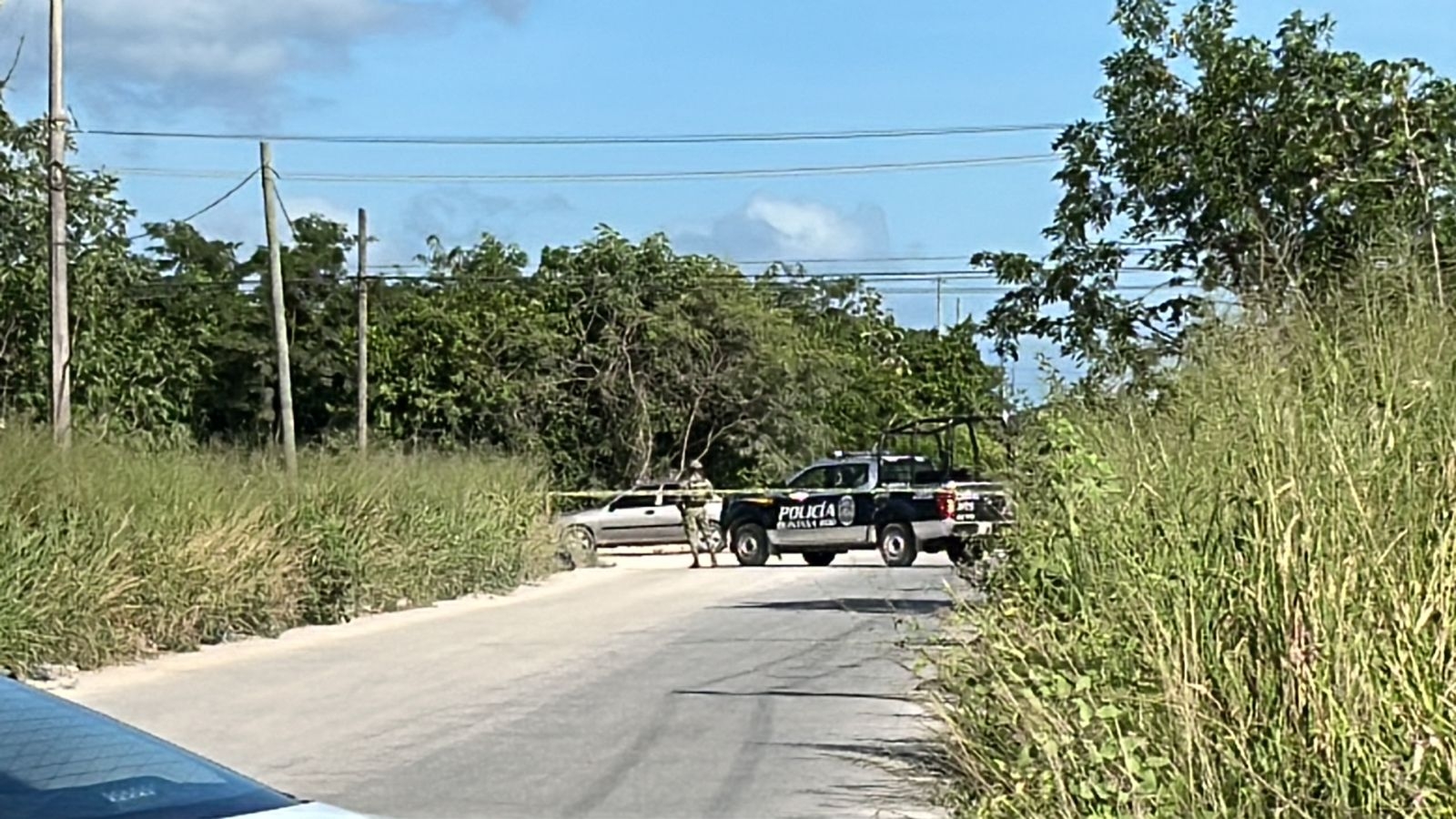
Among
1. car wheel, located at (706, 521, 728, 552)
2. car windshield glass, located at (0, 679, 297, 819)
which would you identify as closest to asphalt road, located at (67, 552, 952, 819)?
car windshield glass, located at (0, 679, 297, 819)

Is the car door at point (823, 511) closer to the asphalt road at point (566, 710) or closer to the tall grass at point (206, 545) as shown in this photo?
the tall grass at point (206, 545)

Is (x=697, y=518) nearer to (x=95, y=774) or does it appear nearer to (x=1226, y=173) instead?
(x=1226, y=173)

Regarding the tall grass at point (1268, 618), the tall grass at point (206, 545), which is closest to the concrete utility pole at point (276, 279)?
the tall grass at point (206, 545)

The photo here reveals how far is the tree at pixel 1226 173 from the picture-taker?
14.3m

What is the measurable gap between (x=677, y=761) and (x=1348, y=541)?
5.32 m

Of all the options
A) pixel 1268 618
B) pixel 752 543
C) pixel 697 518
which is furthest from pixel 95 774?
pixel 697 518

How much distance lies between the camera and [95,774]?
14.0 ft

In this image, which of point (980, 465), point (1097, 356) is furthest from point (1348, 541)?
point (1097, 356)

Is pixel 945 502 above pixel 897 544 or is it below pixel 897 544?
above

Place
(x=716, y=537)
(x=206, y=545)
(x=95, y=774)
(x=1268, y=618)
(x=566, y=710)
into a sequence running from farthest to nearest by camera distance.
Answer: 1. (x=716, y=537)
2. (x=206, y=545)
3. (x=566, y=710)
4. (x=1268, y=618)
5. (x=95, y=774)

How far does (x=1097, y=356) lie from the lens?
54.5ft

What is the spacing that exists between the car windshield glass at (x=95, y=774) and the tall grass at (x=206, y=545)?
457 inches

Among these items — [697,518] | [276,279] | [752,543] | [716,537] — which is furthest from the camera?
[716,537]

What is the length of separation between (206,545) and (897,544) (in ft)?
52.9
